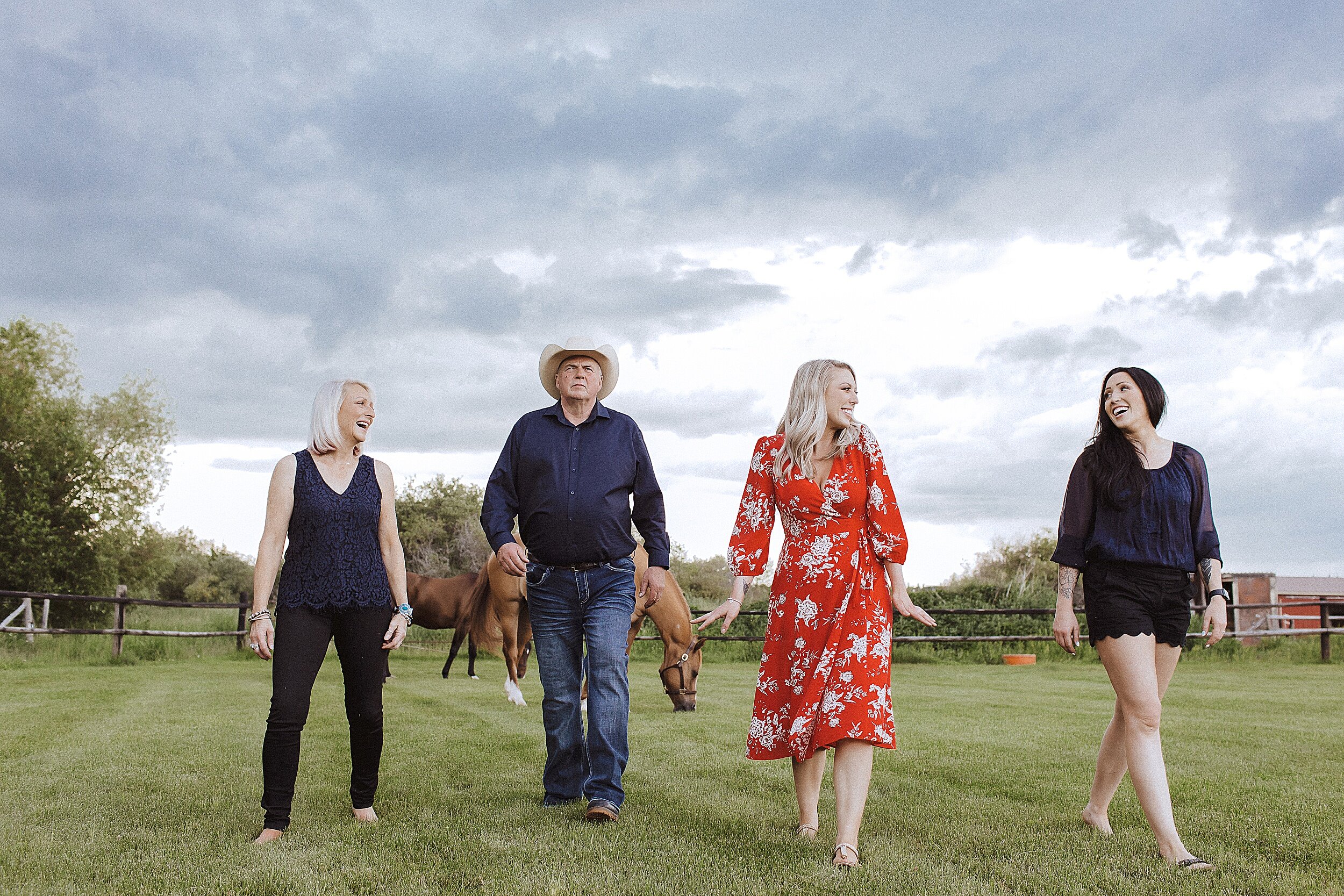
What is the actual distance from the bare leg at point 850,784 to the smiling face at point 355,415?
228 centimetres

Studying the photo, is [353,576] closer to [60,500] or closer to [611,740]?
[611,740]

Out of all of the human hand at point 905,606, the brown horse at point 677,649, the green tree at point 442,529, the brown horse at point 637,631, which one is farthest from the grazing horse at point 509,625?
the green tree at point 442,529

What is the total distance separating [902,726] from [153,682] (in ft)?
32.8

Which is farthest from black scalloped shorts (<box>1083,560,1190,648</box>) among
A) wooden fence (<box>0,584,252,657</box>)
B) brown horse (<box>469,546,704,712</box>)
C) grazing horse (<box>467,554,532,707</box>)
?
wooden fence (<box>0,584,252,657</box>)

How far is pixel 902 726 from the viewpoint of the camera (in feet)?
26.0

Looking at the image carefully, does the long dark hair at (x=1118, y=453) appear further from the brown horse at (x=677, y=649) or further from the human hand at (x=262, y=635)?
the brown horse at (x=677, y=649)

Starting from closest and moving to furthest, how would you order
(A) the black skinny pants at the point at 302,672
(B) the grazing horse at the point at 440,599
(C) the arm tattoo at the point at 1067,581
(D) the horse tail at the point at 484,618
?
(A) the black skinny pants at the point at 302,672, (C) the arm tattoo at the point at 1067,581, (D) the horse tail at the point at 484,618, (B) the grazing horse at the point at 440,599

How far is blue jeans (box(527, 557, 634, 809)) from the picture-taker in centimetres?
444

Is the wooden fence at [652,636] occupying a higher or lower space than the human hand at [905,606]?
lower

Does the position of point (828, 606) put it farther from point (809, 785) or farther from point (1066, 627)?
point (1066, 627)

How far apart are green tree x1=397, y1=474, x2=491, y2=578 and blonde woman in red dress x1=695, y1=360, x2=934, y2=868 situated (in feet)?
112

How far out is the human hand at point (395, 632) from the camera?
4.09m

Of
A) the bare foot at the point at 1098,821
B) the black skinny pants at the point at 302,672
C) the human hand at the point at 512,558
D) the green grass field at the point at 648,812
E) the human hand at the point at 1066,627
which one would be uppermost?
the human hand at the point at 512,558

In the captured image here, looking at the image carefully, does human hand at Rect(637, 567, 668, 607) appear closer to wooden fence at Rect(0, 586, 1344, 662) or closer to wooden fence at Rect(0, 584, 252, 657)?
wooden fence at Rect(0, 586, 1344, 662)
